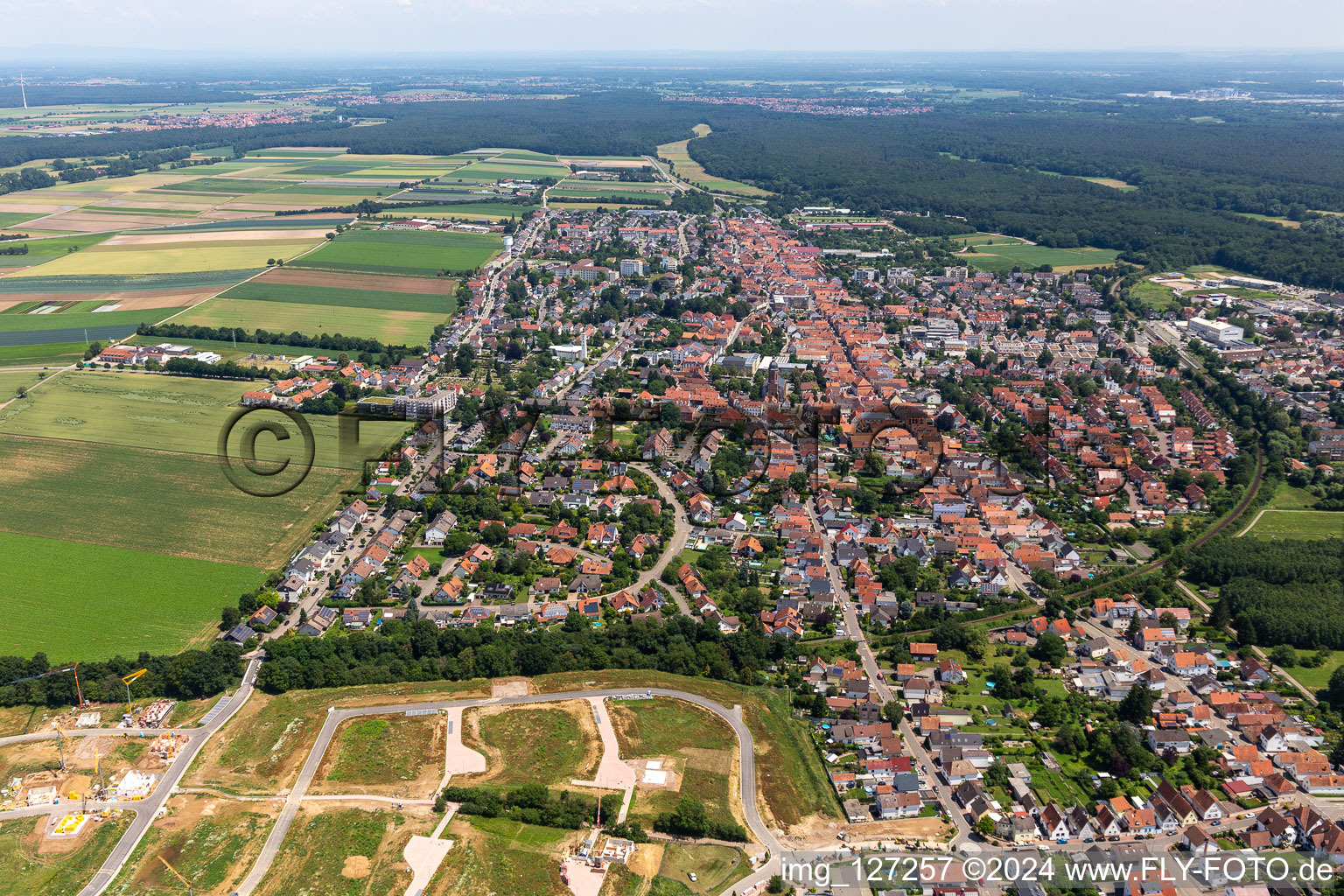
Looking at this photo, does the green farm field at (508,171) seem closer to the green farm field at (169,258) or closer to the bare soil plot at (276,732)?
the green farm field at (169,258)

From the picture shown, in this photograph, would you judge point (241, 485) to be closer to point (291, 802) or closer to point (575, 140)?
point (291, 802)

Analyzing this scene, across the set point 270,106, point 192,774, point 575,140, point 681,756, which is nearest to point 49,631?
point 192,774

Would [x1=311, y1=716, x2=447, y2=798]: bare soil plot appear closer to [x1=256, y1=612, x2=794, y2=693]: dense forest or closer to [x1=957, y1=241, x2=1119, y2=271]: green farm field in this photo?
[x1=256, y1=612, x2=794, y2=693]: dense forest

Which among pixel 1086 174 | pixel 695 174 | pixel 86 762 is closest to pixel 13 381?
pixel 86 762

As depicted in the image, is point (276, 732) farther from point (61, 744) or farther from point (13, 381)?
point (13, 381)

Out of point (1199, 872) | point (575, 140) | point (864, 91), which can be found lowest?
point (1199, 872)

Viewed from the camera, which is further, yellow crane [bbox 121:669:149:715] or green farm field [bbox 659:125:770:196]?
green farm field [bbox 659:125:770:196]

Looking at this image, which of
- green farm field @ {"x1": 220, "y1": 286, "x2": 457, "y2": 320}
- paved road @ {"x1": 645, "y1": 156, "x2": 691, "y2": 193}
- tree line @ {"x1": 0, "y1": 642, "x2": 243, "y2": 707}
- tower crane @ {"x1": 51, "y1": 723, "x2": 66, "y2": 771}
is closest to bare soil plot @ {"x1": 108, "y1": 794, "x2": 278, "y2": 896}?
tower crane @ {"x1": 51, "y1": 723, "x2": 66, "y2": 771}
